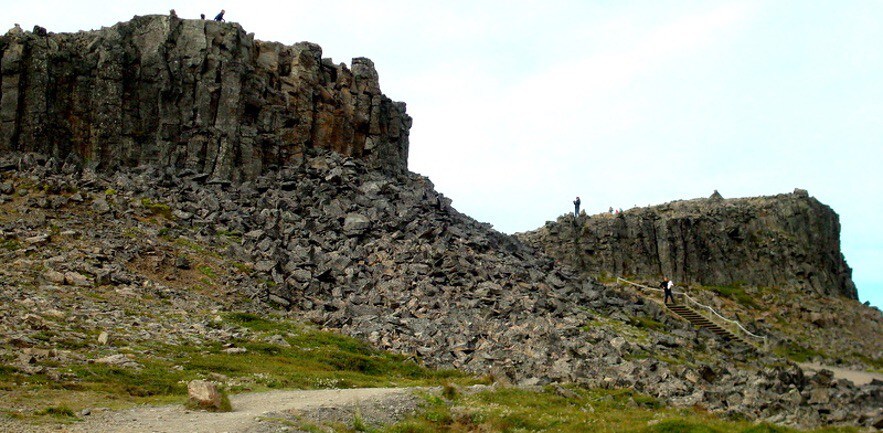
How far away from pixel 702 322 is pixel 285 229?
97.1ft

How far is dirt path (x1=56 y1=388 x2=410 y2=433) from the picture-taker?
2105 centimetres

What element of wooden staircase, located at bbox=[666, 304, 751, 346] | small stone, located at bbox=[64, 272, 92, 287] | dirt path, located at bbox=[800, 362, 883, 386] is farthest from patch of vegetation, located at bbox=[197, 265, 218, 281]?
dirt path, located at bbox=[800, 362, 883, 386]

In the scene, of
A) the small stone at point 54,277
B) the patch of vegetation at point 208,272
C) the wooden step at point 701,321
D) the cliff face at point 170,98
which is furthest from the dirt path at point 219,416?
the wooden step at point 701,321

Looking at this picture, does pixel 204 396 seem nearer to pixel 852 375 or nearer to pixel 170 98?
pixel 170 98

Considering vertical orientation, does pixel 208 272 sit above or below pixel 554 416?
above

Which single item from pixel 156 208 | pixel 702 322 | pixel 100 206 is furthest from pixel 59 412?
pixel 702 322

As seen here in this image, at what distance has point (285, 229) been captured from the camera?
167ft

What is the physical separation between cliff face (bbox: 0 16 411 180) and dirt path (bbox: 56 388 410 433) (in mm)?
31069

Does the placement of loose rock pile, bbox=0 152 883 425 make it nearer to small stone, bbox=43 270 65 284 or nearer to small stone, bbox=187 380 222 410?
small stone, bbox=43 270 65 284

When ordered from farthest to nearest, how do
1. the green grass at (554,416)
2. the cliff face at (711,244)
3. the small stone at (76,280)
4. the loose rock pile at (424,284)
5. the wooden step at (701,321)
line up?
the cliff face at (711,244) → the wooden step at (701,321) → the small stone at (76,280) → the loose rock pile at (424,284) → the green grass at (554,416)

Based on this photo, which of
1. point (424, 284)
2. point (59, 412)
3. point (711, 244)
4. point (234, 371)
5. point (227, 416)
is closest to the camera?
point (59, 412)

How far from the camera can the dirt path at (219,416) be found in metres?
21.0

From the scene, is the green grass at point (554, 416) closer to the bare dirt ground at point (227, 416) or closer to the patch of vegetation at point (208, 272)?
the bare dirt ground at point (227, 416)

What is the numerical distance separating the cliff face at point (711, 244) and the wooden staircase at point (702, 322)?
1997 centimetres
